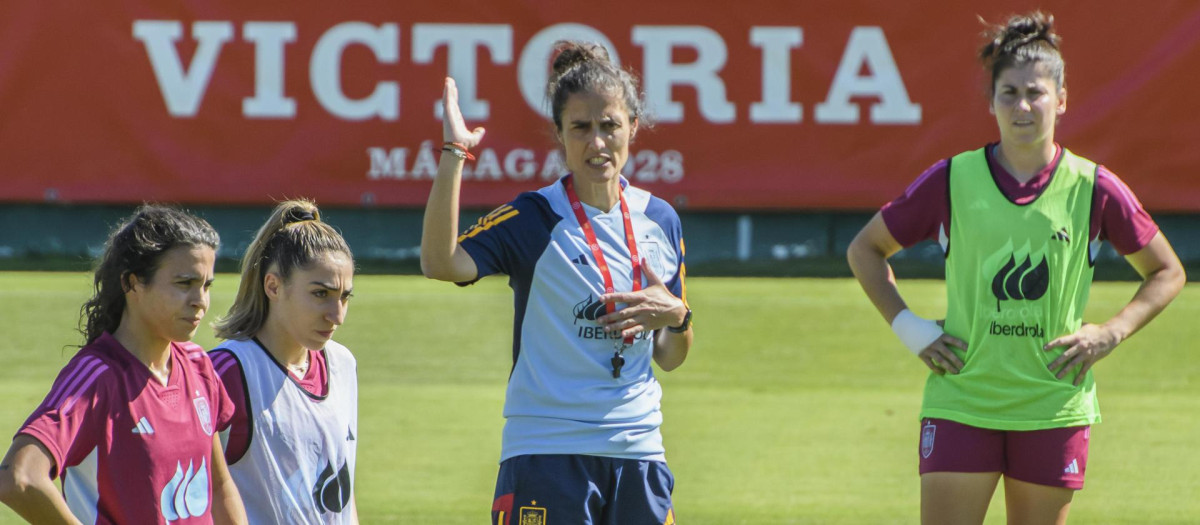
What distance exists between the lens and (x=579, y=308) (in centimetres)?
336

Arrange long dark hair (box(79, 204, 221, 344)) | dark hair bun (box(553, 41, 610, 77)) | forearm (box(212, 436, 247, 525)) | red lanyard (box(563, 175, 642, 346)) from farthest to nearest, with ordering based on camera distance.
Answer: dark hair bun (box(553, 41, 610, 77))
red lanyard (box(563, 175, 642, 346))
forearm (box(212, 436, 247, 525))
long dark hair (box(79, 204, 221, 344))

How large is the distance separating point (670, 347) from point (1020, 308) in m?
0.98

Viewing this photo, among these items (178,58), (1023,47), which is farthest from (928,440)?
(178,58)

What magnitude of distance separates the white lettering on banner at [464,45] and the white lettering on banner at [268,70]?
3.68ft

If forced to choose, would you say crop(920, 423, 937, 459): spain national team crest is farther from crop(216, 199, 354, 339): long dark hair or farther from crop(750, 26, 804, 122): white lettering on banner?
crop(750, 26, 804, 122): white lettering on banner

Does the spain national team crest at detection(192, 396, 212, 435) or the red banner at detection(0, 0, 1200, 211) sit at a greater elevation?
the red banner at detection(0, 0, 1200, 211)

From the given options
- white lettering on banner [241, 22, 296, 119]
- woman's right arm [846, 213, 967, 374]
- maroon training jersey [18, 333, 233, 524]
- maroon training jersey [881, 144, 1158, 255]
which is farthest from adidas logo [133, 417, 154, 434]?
white lettering on banner [241, 22, 296, 119]

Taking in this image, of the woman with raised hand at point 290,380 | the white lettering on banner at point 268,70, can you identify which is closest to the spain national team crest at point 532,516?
the woman with raised hand at point 290,380

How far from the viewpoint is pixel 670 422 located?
7.76 metres

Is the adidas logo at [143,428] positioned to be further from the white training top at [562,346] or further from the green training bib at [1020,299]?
the green training bib at [1020,299]

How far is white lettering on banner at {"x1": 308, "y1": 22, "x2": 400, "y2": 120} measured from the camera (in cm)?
1238

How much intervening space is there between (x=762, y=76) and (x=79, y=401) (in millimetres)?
10095

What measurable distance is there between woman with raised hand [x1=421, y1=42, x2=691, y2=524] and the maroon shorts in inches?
34.1

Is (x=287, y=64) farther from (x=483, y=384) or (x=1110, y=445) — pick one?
(x=1110, y=445)
